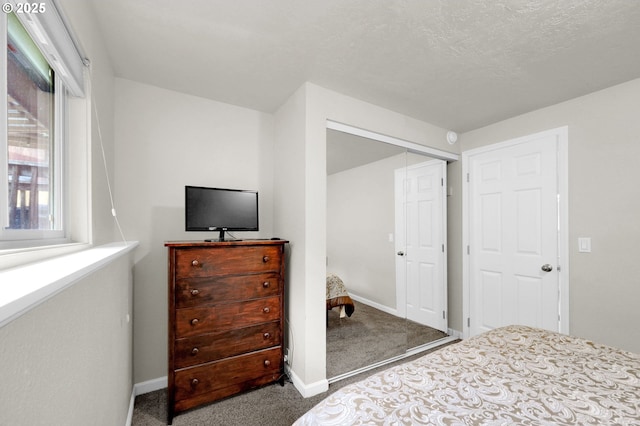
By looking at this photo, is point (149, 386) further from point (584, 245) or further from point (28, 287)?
point (584, 245)

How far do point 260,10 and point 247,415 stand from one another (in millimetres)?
2623

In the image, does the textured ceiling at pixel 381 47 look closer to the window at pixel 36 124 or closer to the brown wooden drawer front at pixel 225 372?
the window at pixel 36 124

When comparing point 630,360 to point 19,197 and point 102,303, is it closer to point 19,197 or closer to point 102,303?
point 102,303

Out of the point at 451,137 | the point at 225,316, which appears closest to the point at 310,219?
the point at 225,316

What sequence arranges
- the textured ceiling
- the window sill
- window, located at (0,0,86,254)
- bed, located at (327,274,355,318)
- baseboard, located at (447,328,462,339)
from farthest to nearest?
1. baseboard, located at (447,328,462,339)
2. bed, located at (327,274,355,318)
3. the textured ceiling
4. window, located at (0,0,86,254)
5. the window sill

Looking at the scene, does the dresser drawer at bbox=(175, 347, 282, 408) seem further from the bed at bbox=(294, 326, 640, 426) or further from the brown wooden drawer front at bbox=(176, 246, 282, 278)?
the bed at bbox=(294, 326, 640, 426)

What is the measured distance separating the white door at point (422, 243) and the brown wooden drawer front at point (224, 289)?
148 cm

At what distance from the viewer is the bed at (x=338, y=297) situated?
8.18 feet

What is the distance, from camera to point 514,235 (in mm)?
2877

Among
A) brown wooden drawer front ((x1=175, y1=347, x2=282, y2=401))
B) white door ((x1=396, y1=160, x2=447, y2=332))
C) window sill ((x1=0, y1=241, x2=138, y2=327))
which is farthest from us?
white door ((x1=396, y1=160, x2=447, y2=332))

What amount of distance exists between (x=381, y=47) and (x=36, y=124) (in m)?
1.90

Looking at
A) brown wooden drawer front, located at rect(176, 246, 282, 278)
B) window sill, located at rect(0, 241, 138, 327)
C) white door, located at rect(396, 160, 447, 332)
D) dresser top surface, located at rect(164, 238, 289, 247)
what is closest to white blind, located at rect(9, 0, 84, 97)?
window sill, located at rect(0, 241, 138, 327)

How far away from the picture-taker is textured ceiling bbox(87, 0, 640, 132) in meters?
1.52

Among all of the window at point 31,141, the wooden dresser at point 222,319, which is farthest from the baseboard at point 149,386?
the window at point 31,141
